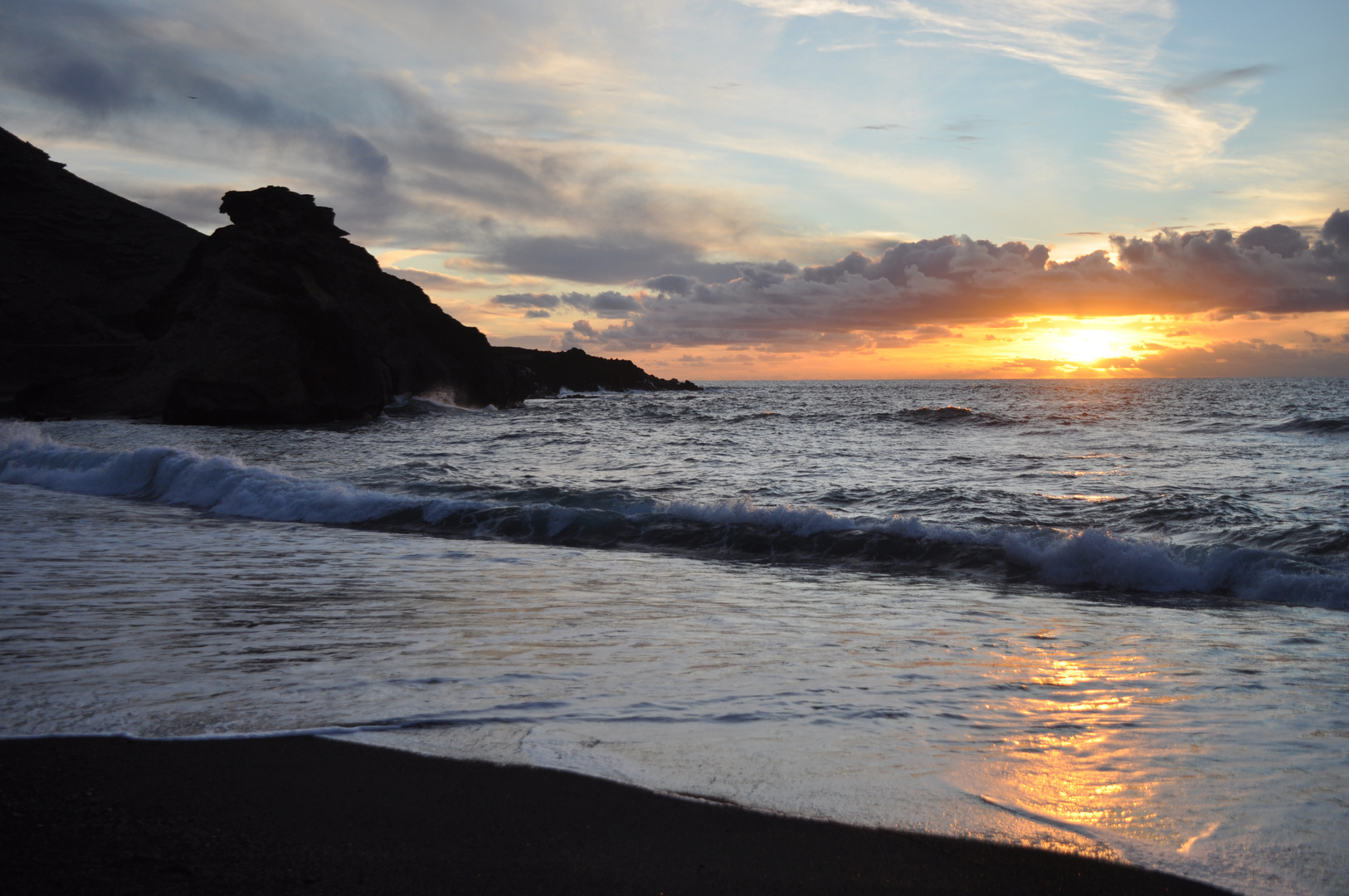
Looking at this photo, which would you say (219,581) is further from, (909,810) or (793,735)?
(909,810)

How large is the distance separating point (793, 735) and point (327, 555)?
19.9 ft

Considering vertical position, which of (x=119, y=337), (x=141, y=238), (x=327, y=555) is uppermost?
(x=141, y=238)

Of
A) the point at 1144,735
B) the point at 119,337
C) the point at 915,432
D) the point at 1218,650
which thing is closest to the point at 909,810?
the point at 1144,735

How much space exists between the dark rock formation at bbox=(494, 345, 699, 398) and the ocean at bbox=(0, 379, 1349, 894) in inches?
2924

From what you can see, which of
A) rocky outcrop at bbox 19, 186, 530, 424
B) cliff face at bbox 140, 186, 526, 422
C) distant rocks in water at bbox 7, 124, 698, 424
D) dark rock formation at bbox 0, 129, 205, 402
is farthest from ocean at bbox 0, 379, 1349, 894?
dark rock formation at bbox 0, 129, 205, 402

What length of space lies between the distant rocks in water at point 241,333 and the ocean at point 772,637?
1688cm

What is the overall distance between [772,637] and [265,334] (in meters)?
30.5

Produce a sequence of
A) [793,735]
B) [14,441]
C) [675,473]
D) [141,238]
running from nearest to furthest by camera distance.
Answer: [793,735], [675,473], [14,441], [141,238]

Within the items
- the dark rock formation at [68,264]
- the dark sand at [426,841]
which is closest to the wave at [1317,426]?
the dark sand at [426,841]

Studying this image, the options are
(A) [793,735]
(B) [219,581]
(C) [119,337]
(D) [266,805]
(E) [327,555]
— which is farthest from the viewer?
(C) [119,337]

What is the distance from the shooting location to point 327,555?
767 centimetres

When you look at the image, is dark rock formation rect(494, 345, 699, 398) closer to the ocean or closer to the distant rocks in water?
the distant rocks in water

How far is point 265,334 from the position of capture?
2969 cm

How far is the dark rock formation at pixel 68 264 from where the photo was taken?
49.4 m
